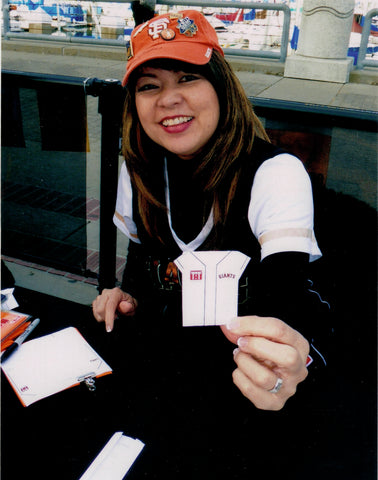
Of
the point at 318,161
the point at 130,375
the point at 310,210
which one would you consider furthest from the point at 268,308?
the point at 318,161

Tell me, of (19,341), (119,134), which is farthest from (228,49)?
(19,341)

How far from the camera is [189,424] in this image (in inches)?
48.0

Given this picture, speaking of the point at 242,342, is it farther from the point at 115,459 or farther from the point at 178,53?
the point at 178,53

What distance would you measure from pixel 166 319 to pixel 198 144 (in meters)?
0.67

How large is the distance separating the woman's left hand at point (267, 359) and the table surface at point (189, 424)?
0.14 metres

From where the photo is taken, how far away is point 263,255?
1.42 m

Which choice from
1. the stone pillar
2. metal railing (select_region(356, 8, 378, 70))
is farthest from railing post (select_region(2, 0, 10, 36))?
metal railing (select_region(356, 8, 378, 70))

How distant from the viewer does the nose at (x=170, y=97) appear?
1.59 meters

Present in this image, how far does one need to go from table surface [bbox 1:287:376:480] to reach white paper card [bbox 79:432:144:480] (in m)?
0.02

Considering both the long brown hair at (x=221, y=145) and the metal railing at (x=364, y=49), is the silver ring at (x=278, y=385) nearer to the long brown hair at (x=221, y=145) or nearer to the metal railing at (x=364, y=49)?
the long brown hair at (x=221, y=145)

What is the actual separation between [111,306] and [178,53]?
0.90 metres

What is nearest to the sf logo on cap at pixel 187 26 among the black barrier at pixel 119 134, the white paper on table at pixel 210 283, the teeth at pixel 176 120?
the teeth at pixel 176 120

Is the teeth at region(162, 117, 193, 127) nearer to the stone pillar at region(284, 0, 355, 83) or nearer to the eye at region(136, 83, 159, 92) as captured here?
the eye at region(136, 83, 159, 92)

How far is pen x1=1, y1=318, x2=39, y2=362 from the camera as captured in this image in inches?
55.7
